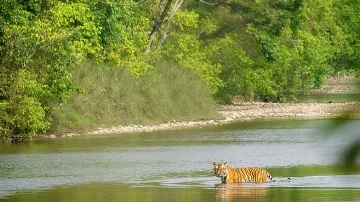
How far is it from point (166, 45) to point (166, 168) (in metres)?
24.5

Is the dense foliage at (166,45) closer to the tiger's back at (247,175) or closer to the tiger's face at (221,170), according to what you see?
the tiger's back at (247,175)

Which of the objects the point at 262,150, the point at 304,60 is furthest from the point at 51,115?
the point at 304,60

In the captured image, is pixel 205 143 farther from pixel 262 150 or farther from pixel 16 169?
pixel 16 169

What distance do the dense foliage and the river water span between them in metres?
1.77

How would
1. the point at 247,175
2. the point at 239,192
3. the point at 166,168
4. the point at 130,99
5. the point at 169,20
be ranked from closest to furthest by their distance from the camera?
the point at 239,192 → the point at 247,175 → the point at 166,168 → the point at 130,99 → the point at 169,20

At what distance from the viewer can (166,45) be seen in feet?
165

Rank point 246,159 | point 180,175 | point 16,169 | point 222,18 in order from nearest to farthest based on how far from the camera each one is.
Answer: point 180,175 → point 16,169 → point 246,159 → point 222,18

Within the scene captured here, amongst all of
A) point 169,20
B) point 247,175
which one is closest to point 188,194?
point 247,175

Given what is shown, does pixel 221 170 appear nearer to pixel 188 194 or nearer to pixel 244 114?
pixel 188 194

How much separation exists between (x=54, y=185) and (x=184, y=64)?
2698 centimetres

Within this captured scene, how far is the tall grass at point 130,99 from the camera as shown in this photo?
37312 millimetres

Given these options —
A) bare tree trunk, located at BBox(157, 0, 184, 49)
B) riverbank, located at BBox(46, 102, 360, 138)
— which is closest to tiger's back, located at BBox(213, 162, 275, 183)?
riverbank, located at BBox(46, 102, 360, 138)

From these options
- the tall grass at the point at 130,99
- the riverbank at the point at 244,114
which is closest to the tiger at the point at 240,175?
the riverbank at the point at 244,114

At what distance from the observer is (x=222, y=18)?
54.2 metres
